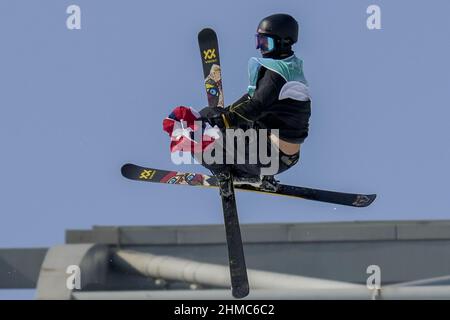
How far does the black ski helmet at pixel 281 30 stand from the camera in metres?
17.5

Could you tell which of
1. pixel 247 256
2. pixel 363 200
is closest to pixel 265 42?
pixel 363 200

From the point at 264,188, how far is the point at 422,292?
8.17 m

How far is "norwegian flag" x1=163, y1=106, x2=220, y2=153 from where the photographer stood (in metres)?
17.2

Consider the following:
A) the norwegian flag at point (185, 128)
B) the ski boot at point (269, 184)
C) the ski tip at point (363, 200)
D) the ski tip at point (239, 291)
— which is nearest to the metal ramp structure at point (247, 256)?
the ski tip at point (363, 200)

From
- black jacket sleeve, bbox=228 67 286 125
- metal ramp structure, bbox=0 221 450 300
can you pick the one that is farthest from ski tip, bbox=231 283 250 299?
metal ramp structure, bbox=0 221 450 300

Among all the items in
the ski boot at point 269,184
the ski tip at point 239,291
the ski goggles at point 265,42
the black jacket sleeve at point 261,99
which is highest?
the ski goggles at point 265,42

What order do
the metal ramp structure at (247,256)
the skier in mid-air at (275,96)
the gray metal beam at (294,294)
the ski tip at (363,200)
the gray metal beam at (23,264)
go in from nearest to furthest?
the skier in mid-air at (275,96) → the ski tip at (363,200) → the gray metal beam at (294,294) → the metal ramp structure at (247,256) → the gray metal beam at (23,264)

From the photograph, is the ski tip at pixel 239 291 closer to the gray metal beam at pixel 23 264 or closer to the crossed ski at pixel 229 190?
the crossed ski at pixel 229 190

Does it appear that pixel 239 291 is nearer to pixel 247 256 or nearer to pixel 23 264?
pixel 247 256

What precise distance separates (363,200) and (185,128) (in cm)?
348

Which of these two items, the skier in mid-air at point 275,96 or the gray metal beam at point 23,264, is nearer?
the skier in mid-air at point 275,96

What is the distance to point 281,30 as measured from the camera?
17.5m

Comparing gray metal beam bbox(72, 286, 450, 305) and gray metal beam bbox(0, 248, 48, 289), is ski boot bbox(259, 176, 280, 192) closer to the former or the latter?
gray metal beam bbox(72, 286, 450, 305)

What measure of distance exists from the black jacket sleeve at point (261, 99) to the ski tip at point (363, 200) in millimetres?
2930
